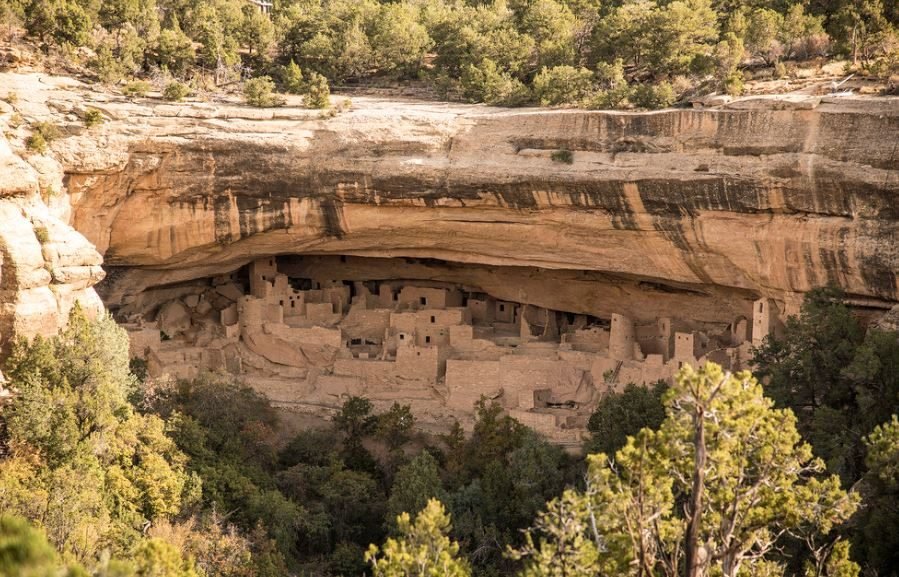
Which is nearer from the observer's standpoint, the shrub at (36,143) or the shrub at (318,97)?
the shrub at (36,143)

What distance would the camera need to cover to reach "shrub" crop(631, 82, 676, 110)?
63.8 feet

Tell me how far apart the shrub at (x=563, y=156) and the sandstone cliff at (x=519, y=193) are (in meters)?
0.10

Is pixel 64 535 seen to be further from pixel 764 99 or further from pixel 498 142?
pixel 764 99

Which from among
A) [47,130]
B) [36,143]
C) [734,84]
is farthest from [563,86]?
[36,143]

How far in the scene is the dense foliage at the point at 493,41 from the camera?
2108cm

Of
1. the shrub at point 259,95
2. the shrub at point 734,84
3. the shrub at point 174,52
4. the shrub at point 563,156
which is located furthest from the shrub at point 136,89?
the shrub at point 734,84

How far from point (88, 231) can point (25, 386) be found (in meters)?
4.70

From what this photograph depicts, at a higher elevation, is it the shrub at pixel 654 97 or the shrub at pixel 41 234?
the shrub at pixel 654 97

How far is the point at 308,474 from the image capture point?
19281 millimetres

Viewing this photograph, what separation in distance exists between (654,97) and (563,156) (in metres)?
1.97

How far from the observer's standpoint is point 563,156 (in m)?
19.1

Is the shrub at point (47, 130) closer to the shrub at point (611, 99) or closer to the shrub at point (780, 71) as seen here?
the shrub at point (611, 99)

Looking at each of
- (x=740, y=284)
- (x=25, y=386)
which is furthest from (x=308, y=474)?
(x=740, y=284)

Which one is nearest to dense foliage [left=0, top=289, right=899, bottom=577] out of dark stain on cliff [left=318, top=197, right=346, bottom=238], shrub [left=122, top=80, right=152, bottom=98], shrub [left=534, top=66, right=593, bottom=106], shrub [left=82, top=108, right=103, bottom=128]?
dark stain on cliff [left=318, top=197, right=346, bottom=238]
